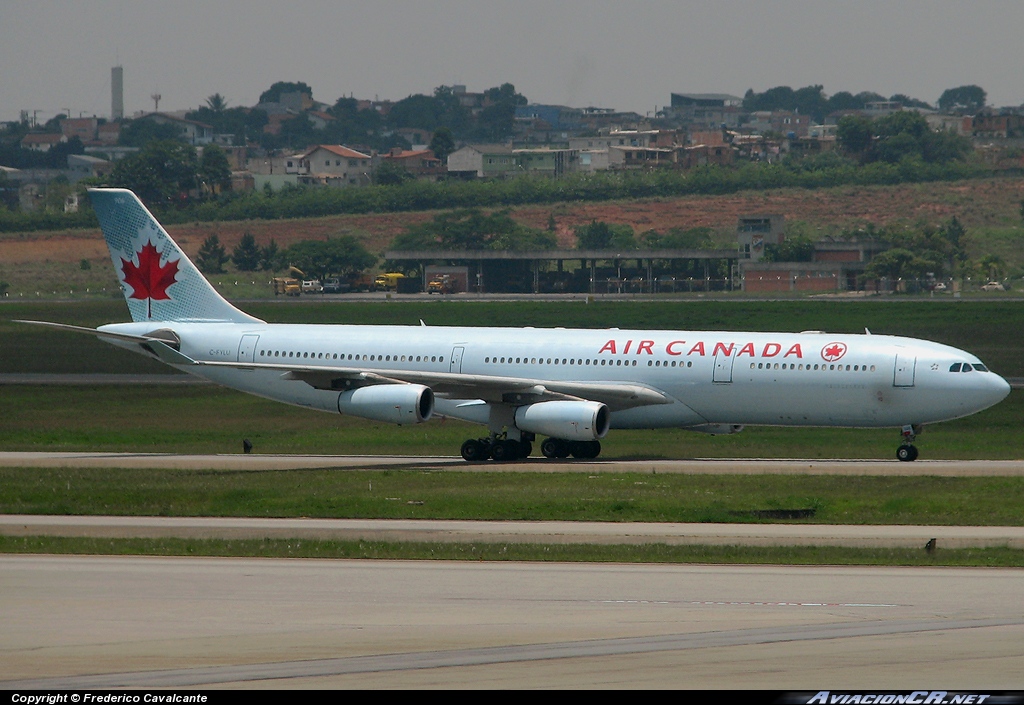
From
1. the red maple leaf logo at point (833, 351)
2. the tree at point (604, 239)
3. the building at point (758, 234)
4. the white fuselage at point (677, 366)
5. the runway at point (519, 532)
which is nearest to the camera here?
the runway at point (519, 532)

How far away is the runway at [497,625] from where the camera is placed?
17.6 m

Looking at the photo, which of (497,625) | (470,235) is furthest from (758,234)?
(497,625)

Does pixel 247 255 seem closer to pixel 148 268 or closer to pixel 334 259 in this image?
pixel 334 259

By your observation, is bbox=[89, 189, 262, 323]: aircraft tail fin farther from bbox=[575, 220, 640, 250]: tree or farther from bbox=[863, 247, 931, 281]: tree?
bbox=[575, 220, 640, 250]: tree

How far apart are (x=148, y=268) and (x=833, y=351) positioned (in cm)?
2478

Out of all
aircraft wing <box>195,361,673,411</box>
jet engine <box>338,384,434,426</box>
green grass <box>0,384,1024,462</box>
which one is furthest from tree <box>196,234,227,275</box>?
jet engine <box>338,384,434,426</box>

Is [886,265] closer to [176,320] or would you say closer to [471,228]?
[471,228]

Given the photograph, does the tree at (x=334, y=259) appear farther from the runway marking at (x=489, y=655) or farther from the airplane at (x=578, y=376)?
the runway marking at (x=489, y=655)

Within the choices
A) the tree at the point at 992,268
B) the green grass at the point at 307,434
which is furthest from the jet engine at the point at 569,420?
the tree at the point at 992,268

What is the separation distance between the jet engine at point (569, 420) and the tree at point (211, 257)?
129m

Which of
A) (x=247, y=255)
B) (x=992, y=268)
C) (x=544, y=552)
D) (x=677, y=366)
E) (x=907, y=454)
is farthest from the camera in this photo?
(x=247, y=255)

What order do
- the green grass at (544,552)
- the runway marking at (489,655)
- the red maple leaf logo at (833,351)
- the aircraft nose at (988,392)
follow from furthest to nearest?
1. the red maple leaf logo at (833,351)
2. the aircraft nose at (988,392)
3. the green grass at (544,552)
4. the runway marking at (489,655)

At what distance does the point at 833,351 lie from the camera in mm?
46656

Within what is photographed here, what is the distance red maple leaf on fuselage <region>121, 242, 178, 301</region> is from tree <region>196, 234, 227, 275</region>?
118m
